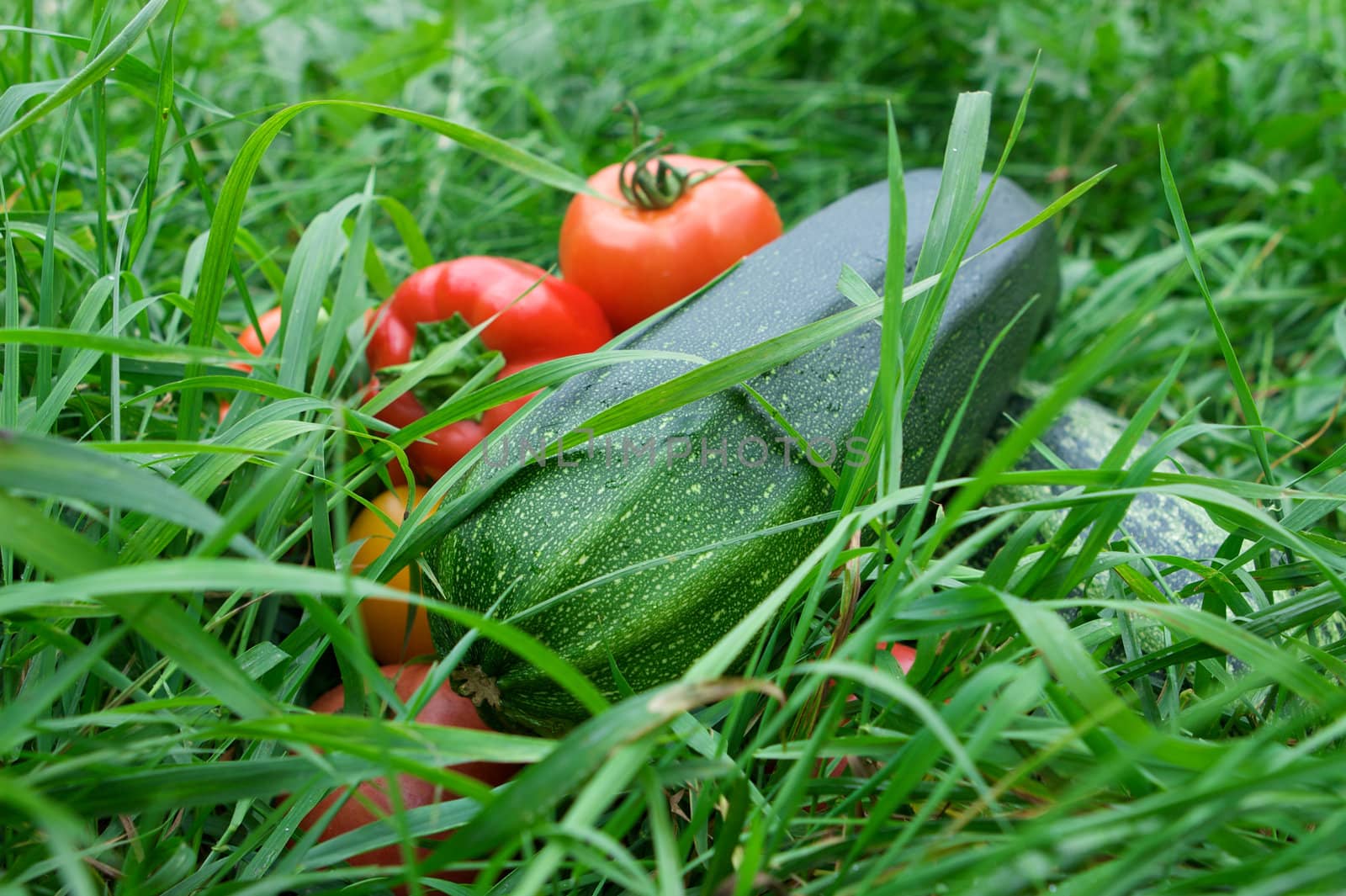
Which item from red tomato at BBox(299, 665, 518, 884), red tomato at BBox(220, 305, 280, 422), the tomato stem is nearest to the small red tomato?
red tomato at BBox(299, 665, 518, 884)

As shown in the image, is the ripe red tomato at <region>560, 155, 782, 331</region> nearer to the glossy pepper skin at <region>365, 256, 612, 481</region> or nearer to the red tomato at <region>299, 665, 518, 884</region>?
the glossy pepper skin at <region>365, 256, 612, 481</region>

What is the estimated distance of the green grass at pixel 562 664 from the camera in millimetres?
659

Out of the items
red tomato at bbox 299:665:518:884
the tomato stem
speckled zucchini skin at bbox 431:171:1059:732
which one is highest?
the tomato stem

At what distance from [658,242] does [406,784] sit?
98 cm

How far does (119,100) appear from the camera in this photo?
240 centimetres

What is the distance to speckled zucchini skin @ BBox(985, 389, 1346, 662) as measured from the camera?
1235 mm

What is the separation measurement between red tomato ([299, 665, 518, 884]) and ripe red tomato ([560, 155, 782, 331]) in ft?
2.47

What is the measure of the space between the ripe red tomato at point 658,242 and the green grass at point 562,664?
0.30 metres

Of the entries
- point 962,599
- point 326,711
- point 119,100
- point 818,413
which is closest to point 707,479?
point 818,413

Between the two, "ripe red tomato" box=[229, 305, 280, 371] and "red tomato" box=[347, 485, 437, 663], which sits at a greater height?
"ripe red tomato" box=[229, 305, 280, 371]

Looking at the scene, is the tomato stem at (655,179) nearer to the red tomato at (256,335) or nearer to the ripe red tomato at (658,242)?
the ripe red tomato at (658,242)

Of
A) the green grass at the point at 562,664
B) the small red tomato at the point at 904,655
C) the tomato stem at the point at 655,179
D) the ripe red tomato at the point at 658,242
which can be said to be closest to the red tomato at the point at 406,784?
the green grass at the point at 562,664

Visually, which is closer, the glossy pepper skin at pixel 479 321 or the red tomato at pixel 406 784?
the red tomato at pixel 406 784

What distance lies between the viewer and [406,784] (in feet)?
3.54
